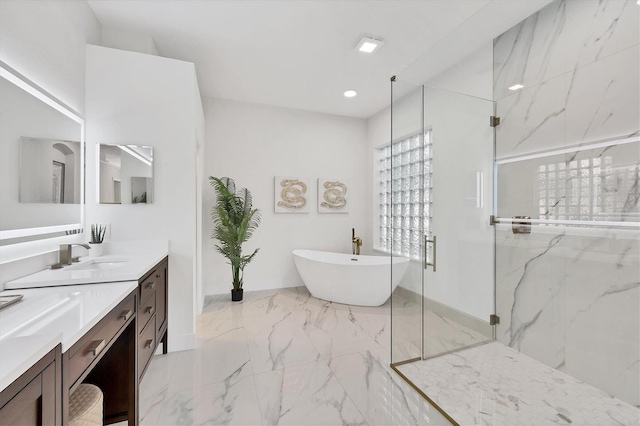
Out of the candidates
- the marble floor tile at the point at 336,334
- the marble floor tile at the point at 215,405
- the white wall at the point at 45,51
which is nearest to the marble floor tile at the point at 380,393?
the marble floor tile at the point at 336,334

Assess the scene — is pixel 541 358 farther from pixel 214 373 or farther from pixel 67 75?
pixel 67 75

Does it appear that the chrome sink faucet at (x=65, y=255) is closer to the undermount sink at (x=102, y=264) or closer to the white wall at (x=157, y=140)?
the undermount sink at (x=102, y=264)

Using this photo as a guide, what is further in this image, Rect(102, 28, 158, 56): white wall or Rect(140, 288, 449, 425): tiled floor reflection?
Rect(102, 28, 158, 56): white wall

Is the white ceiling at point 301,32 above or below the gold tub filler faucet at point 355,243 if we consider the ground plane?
above

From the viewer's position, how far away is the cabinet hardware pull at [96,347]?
1.01 metres

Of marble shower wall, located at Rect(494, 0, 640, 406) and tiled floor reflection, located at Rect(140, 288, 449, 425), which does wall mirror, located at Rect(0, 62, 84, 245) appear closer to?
tiled floor reflection, located at Rect(140, 288, 449, 425)

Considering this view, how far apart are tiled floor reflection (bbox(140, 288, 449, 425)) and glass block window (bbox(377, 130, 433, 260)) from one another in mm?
969

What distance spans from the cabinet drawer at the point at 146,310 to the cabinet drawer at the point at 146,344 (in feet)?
0.14

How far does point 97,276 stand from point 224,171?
278cm

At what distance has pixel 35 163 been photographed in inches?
60.7

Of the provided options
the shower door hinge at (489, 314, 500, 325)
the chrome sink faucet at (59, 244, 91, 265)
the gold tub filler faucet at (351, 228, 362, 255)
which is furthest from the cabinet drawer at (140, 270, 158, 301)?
the gold tub filler faucet at (351, 228, 362, 255)

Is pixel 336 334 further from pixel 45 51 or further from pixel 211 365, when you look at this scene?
pixel 45 51

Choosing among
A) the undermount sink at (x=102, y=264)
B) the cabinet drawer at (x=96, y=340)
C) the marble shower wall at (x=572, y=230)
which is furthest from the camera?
the undermount sink at (x=102, y=264)

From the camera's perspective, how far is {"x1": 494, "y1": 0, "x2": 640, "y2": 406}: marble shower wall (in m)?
1.45
